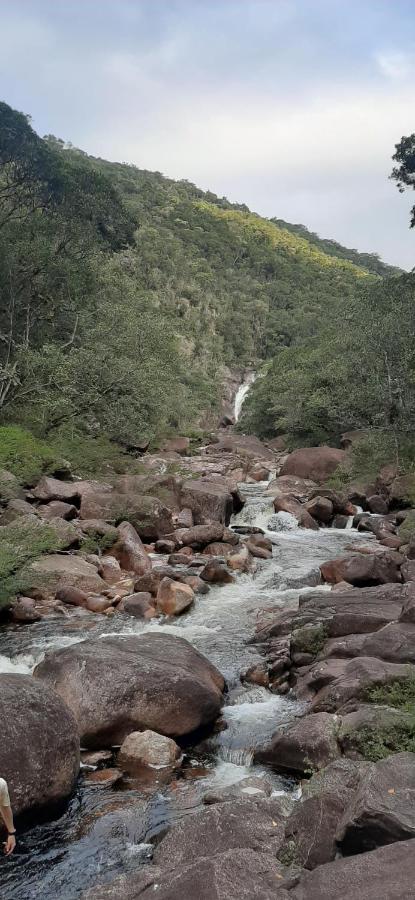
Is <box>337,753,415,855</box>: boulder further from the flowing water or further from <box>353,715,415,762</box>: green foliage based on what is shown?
the flowing water

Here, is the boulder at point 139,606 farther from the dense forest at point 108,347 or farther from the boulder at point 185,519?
the dense forest at point 108,347

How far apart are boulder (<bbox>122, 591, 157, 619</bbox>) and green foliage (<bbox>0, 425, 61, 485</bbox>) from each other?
7.59m

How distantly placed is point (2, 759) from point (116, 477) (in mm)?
16986

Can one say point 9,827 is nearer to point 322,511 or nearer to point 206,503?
point 206,503

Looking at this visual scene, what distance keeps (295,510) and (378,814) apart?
1787 centimetres

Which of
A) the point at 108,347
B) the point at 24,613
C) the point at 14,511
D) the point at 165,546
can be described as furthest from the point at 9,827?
the point at 108,347

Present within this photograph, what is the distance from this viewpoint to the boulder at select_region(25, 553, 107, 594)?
13555mm

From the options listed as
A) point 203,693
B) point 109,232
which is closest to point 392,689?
point 203,693

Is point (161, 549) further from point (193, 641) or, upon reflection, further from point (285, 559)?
point (193, 641)

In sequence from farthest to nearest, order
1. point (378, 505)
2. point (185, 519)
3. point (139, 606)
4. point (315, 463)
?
point (315, 463)
point (378, 505)
point (185, 519)
point (139, 606)

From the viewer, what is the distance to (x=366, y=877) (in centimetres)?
405

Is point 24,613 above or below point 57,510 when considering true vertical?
below

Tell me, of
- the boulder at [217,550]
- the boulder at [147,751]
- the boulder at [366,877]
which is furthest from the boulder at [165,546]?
the boulder at [366,877]

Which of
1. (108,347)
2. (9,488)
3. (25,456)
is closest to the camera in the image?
(9,488)
